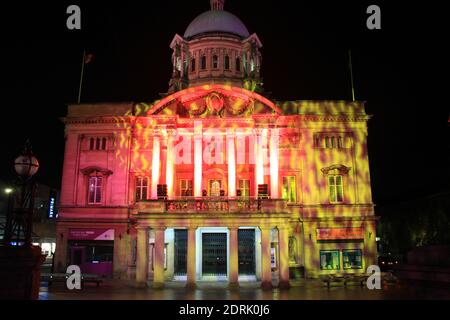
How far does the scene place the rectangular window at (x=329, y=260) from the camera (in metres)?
34.1

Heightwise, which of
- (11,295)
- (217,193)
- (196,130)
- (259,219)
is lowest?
(11,295)

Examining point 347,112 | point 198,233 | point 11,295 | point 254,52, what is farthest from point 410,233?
point 11,295

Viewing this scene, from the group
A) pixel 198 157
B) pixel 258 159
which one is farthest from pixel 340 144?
pixel 198 157

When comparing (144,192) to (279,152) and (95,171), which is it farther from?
(279,152)

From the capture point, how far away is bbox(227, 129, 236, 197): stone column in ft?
109

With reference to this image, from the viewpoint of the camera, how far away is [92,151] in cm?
3628

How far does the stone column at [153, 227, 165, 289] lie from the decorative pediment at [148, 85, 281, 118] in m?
11.7

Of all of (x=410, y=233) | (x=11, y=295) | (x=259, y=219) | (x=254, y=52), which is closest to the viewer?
(x=11, y=295)

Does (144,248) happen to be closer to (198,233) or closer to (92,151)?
(198,233)

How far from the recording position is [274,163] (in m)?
33.4

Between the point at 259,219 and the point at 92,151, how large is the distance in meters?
17.9

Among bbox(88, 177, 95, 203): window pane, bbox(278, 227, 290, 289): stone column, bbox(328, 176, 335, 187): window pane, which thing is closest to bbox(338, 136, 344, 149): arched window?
bbox(328, 176, 335, 187): window pane

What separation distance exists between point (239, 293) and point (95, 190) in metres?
18.0

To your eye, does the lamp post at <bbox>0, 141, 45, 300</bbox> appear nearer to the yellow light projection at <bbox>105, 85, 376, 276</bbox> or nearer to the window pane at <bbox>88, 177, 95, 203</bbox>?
the yellow light projection at <bbox>105, 85, 376, 276</bbox>
